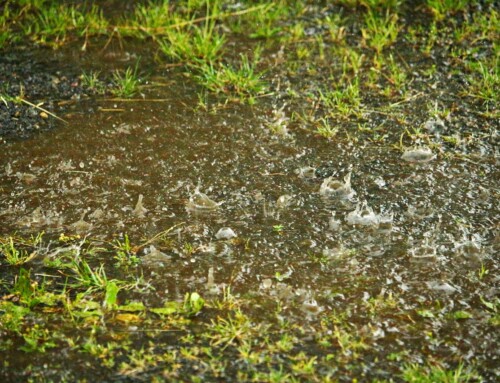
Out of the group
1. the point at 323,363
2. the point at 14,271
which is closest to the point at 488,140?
the point at 323,363

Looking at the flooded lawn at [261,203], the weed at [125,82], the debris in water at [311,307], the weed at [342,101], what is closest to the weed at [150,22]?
the flooded lawn at [261,203]

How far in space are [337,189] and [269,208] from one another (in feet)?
1.35

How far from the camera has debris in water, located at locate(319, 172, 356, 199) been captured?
3.66 metres

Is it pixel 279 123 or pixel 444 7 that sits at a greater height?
pixel 444 7

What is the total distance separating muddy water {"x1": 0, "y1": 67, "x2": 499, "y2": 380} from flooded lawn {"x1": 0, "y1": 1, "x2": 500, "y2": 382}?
11 millimetres

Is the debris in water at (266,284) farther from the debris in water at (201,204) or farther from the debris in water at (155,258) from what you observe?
the debris in water at (201,204)

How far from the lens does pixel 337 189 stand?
3.68m

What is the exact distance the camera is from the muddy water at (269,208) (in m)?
3.02

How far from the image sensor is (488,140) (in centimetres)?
406

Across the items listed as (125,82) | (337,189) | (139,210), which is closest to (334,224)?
(337,189)

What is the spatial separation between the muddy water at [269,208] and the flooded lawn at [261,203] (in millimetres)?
11

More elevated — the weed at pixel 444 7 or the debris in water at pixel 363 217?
the weed at pixel 444 7

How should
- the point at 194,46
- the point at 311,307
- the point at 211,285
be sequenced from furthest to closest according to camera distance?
the point at 194,46 → the point at 211,285 → the point at 311,307

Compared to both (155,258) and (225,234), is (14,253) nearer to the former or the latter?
(155,258)
